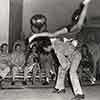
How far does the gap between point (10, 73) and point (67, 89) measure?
97cm

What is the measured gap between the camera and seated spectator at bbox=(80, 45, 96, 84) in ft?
14.5

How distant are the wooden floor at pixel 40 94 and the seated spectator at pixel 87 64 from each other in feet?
0.98

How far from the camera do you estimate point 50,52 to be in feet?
14.7

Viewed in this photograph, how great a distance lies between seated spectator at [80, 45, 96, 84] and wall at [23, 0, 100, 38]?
0.88 meters

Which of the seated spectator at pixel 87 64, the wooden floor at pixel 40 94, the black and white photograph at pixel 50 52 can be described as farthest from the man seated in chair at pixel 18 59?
the seated spectator at pixel 87 64

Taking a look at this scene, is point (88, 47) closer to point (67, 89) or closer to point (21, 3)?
point (67, 89)

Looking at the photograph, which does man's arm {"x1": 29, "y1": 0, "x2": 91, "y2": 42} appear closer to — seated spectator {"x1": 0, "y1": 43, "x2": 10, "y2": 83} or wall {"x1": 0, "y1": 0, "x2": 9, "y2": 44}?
seated spectator {"x1": 0, "y1": 43, "x2": 10, "y2": 83}

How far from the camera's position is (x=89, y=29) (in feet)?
16.6

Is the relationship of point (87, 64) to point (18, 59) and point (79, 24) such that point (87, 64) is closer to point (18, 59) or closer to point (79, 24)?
point (18, 59)

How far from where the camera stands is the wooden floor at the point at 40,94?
3555 mm

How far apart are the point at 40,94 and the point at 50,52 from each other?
964 millimetres

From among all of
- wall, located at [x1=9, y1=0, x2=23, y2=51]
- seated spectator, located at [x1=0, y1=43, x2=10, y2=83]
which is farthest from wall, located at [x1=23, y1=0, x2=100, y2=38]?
seated spectator, located at [x1=0, y1=43, x2=10, y2=83]

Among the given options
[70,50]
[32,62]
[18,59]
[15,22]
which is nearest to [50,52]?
[32,62]

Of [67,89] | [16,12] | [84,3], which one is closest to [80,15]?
[84,3]
